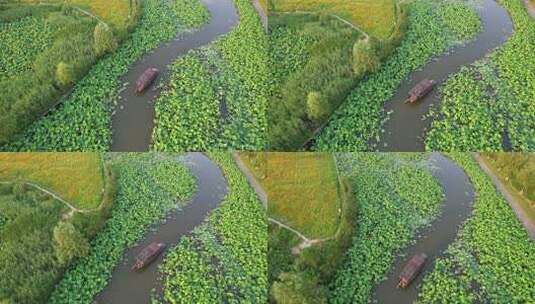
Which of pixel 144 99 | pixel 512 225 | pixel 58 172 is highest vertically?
pixel 144 99

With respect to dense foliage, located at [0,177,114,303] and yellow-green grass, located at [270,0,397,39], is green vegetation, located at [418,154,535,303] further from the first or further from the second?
dense foliage, located at [0,177,114,303]

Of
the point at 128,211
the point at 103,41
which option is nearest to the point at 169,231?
the point at 128,211

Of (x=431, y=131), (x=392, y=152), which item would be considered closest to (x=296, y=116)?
(x=392, y=152)

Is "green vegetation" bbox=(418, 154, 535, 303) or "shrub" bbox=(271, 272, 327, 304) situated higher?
"shrub" bbox=(271, 272, 327, 304)

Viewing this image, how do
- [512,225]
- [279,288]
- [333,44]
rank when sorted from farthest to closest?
1. [333,44]
2. [512,225]
3. [279,288]

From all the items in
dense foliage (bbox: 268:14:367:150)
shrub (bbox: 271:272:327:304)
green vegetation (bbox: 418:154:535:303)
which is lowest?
green vegetation (bbox: 418:154:535:303)

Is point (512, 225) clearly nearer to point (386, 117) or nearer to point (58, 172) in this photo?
point (386, 117)

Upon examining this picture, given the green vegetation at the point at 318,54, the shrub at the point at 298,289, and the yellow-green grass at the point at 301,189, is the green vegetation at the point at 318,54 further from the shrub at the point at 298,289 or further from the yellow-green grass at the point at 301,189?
the shrub at the point at 298,289

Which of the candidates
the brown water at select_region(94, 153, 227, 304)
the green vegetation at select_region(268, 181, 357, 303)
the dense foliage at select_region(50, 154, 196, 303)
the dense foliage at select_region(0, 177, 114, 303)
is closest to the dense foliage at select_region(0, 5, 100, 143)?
the dense foliage at select_region(0, 177, 114, 303)

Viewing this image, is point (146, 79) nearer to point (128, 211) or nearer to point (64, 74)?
point (64, 74)
